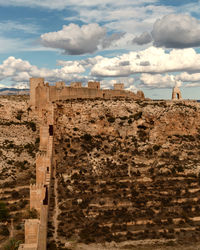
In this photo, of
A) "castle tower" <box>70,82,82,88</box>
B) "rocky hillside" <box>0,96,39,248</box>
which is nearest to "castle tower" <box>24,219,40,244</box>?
"rocky hillside" <box>0,96,39,248</box>

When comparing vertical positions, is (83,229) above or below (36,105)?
below

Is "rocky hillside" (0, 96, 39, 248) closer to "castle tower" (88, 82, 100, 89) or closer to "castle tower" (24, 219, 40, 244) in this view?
"castle tower" (24, 219, 40, 244)

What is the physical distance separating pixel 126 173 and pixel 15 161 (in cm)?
1846

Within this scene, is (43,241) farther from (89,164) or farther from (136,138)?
(136,138)

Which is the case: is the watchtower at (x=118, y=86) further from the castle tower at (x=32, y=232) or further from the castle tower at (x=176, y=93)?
the castle tower at (x=32, y=232)

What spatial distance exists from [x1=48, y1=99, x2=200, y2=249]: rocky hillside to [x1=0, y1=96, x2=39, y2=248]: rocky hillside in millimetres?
4296

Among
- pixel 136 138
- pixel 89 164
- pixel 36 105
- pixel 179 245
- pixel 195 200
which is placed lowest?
A: pixel 179 245

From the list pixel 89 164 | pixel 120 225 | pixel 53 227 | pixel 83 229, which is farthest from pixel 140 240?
pixel 89 164

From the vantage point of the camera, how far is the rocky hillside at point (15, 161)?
38125 millimetres

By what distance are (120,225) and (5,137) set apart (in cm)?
2784

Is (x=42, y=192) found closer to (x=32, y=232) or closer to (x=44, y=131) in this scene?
(x=32, y=232)

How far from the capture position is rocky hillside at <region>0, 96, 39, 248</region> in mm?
38125

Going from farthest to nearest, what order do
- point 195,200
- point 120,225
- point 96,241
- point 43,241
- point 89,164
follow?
point 89,164, point 195,200, point 120,225, point 96,241, point 43,241

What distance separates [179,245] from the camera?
36.3m
